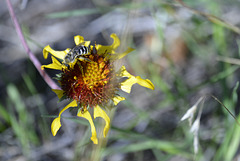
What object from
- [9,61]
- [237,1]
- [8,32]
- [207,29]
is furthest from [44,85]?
[237,1]

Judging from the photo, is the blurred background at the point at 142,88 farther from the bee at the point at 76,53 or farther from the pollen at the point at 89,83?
the bee at the point at 76,53

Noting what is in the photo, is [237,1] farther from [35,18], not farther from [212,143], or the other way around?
[35,18]

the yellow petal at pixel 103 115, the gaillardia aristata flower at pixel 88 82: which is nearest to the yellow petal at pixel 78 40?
the gaillardia aristata flower at pixel 88 82

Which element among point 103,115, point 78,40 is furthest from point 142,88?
point 103,115

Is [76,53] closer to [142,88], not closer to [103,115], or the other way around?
[103,115]

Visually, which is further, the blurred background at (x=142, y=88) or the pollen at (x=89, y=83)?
the blurred background at (x=142, y=88)
